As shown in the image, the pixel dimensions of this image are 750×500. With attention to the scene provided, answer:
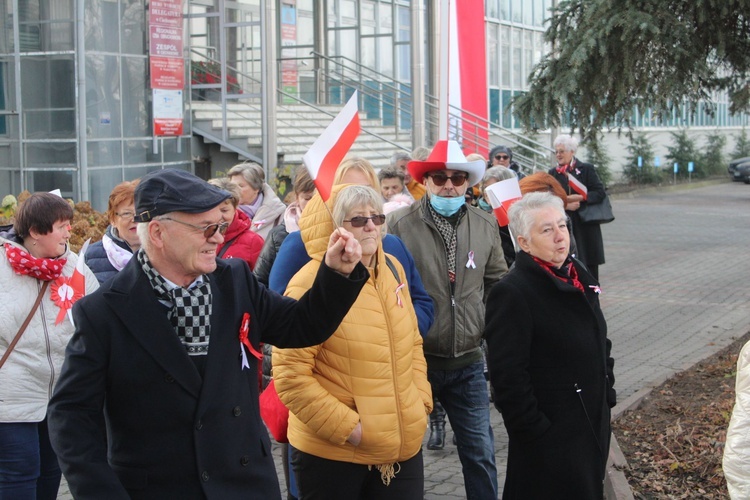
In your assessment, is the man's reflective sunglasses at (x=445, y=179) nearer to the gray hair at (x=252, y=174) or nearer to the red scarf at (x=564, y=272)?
the red scarf at (x=564, y=272)

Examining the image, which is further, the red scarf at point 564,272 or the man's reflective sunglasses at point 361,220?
the red scarf at point 564,272

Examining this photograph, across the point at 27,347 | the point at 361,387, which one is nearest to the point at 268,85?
the point at 27,347

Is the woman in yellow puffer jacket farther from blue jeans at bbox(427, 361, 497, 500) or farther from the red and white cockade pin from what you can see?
blue jeans at bbox(427, 361, 497, 500)

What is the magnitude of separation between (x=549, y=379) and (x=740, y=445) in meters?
1.12

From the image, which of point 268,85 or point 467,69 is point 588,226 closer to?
point 268,85

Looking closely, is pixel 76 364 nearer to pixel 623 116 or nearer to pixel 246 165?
pixel 246 165

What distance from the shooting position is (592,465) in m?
4.55

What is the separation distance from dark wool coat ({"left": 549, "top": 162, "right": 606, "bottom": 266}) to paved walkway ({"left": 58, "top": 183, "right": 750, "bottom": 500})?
942mm

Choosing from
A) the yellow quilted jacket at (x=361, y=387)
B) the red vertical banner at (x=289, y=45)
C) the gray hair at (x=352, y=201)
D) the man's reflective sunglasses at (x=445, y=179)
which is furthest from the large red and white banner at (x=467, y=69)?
the yellow quilted jacket at (x=361, y=387)

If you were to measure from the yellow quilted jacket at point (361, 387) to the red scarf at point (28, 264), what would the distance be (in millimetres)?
1384

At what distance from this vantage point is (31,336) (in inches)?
194

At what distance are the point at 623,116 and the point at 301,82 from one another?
16645 millimetres

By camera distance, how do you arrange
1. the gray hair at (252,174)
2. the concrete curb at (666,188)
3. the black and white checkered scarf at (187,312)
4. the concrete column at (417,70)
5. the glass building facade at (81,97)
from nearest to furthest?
the black and white checkered scarf at (187,312) < the gray hair at (252,174) < the glass building facade at (81,97) < the concrete column at (417,70) < the concrete curb at (666,188)

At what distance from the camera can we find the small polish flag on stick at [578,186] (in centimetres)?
1106
